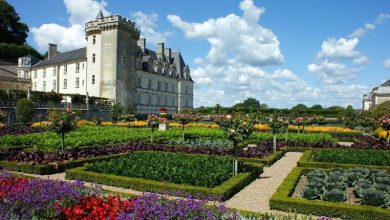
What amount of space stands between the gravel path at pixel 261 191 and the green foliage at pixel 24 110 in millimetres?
21478

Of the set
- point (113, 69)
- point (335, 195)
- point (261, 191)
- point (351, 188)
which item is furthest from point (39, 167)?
point (113, 69)

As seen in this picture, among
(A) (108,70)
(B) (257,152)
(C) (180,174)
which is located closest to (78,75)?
(A) (108,70)

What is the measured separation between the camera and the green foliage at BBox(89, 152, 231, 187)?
8.77 m

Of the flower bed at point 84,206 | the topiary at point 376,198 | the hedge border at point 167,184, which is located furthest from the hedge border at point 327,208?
the flower bed at point 84,206

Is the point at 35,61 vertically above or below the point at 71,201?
above

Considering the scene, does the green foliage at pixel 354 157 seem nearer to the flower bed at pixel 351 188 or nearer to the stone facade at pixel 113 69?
the flower bed at pixel 351 188

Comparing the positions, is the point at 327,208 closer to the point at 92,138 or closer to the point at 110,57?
the point at 92,138

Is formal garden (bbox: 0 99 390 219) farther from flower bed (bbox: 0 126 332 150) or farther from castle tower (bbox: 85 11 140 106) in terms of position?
castle tower (bbox: 85 11 140 106)

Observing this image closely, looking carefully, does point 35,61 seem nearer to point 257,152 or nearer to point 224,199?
point 257,152

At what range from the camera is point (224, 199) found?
775cm

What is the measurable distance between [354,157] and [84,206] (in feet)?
33.4

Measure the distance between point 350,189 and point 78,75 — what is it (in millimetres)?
39340

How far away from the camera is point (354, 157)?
1246cm

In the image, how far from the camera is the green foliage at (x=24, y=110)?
27.1m
